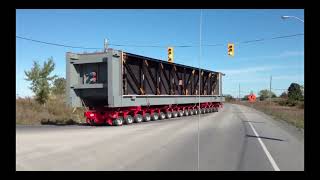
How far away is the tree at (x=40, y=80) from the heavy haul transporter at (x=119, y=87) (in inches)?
522

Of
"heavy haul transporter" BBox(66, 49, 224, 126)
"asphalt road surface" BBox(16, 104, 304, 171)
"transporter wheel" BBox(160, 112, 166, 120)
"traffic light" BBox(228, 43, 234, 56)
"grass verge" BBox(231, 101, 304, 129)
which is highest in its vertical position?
"traffic light" BBox(228, 43, 234, 56)

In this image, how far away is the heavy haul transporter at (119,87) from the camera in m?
25.9

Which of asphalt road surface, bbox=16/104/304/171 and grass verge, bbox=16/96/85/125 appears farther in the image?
grass verge, bbox=16/96/85/125

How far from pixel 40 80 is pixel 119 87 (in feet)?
58.2

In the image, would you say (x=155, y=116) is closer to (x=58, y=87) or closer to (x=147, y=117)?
(x=147, y=117)

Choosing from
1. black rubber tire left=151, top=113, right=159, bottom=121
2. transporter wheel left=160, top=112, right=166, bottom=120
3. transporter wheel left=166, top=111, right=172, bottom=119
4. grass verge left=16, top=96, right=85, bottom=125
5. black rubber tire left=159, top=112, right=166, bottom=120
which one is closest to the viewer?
grass verge left=16, top=96, right=85, bottom=125

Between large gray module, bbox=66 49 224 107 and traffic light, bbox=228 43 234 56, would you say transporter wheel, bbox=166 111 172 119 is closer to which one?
large gray module, bbox=66 49 224 107

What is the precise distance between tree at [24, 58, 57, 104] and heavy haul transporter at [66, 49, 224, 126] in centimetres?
1327

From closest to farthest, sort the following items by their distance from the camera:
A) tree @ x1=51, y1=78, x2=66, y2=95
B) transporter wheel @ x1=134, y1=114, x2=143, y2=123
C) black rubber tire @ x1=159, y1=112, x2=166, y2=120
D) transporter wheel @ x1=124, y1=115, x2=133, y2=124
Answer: transporter wheel @ x1=124, y1=115, x2=133, y2=124
transporter wheel @ x1=134, y1=114, x2=143, y2=123
black rubber tire @ x1=159, y1=112, x2=166, y2=120
tree @ x1=51, y1=78, x2=66, y2=95

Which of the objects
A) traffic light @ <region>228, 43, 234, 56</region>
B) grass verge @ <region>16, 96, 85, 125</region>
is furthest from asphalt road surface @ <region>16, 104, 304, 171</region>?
traffic light @ <region>228, 43, 234, 56</region>

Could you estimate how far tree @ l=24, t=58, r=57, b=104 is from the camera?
135 ft
